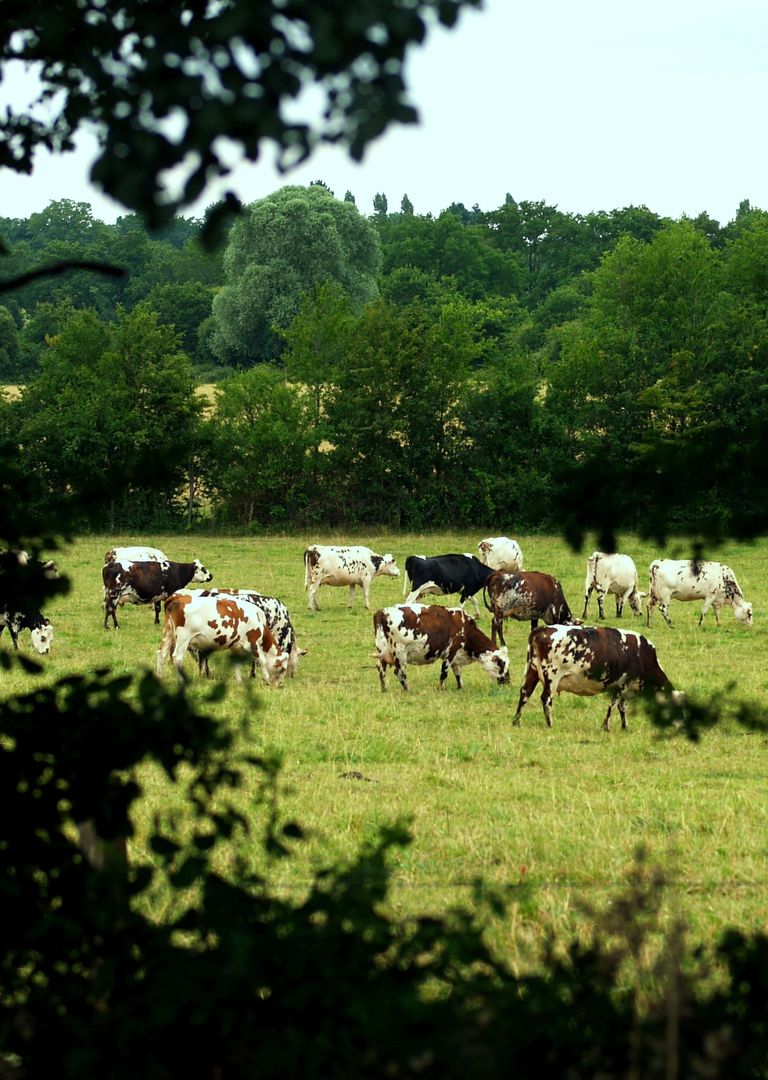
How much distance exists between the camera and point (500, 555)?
29.5 meters

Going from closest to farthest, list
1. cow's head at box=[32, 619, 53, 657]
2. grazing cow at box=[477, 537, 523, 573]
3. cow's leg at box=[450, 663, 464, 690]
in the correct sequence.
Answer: cow's leg at box=[450, 663, 464, 690], cow's head at box=[32, 619, 53, 657], grazing cow at box=[477, 537, 523, 573]

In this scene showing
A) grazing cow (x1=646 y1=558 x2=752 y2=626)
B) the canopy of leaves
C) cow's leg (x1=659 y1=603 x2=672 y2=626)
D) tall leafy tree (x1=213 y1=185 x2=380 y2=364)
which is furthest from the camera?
tall leafy tree (x1=213 y1=185 x2=380 y2=364)

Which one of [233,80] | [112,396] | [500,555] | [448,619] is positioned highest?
[112,396]

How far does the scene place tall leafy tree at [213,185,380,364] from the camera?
72.7 m

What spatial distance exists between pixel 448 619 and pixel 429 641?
14.2 inches

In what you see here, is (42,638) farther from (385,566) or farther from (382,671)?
(385,566)

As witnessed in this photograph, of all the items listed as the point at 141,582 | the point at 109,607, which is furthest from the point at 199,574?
the point at 109,607

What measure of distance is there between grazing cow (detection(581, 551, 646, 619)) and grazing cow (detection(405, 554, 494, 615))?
6.74 ft

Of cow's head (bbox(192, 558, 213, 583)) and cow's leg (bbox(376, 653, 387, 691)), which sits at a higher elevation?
cow's head (bbox(192, 558, 213, 583))

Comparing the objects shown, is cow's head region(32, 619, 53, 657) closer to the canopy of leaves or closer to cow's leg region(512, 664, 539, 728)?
cow's leg region(512, 664, 539, 728)

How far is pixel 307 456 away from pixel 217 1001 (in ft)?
143

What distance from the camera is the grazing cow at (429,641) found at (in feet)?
53.4

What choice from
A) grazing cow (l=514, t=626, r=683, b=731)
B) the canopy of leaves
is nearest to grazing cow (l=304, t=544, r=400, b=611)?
grazing cow (l=514, t=626, r=683, b=731)

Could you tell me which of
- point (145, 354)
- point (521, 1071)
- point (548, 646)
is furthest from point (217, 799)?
point (145, 354)
